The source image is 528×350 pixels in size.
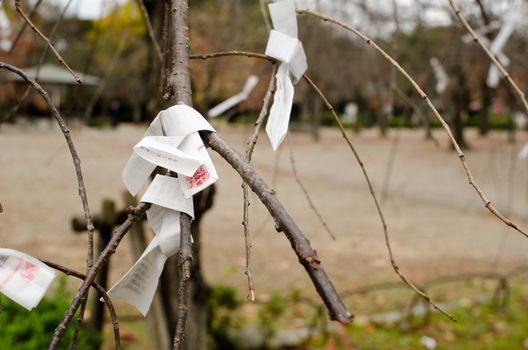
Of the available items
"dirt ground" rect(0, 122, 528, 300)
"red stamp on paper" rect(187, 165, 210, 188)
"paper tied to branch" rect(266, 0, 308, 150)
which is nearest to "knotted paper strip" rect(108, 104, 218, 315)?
"red stamp on paper" rect(187, 165, 210, 188)

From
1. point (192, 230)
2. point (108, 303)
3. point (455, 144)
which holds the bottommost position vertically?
point (192, 230)

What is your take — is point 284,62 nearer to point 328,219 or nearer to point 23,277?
point 23,277

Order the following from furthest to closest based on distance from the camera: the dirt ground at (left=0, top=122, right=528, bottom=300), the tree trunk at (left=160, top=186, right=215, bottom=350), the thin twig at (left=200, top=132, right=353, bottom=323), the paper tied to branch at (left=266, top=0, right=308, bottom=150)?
the dirt ground at (left=0, top=122, right=528, bottom=300) < the tree trunk at (left=160, top=186, right=215, bottom=350) < the paper tied to branch at (left=266, top=0, right=308, bottom=150) < the thin twig at (left=200, top=132, right=353, bottom=323)

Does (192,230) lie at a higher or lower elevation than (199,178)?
lower

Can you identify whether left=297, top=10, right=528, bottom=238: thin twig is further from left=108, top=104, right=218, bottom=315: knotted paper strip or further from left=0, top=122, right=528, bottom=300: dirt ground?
left=0, top=122, right=528, bottom=300: dirt ground

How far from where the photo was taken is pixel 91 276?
0.48m

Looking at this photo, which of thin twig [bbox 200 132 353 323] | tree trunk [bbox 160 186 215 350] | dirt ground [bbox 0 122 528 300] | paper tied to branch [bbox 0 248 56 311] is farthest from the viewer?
dirt ground [bbox 0 122 528 300]

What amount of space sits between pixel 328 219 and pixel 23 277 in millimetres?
7867

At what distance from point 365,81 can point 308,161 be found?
9.54m

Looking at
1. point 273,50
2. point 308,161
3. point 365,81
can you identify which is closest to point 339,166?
point 308,161

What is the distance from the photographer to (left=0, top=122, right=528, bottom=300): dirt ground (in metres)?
5.80

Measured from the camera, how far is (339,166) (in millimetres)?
14969

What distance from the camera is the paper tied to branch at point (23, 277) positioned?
1.80ft

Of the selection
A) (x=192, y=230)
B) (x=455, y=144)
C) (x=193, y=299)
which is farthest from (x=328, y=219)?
(x=455, y=144)
